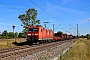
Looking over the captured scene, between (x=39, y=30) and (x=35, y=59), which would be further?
(x=39, y=30)

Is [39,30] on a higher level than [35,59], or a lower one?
higher

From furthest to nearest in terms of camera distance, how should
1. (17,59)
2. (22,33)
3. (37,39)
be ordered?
1. (22,33)
2. (37,39)
3. (17,59)

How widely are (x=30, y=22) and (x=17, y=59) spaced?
6830cm

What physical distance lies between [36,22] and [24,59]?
2662 inches

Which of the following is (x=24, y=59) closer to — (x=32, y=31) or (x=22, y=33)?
(x=32, y=31)

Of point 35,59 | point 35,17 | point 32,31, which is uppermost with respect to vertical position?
point 35,17

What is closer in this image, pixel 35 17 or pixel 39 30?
pixel 39 30

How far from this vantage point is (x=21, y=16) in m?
83.1

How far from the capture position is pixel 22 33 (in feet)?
267

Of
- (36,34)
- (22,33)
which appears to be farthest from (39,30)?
(22,33)

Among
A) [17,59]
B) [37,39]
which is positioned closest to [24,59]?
[17,59]

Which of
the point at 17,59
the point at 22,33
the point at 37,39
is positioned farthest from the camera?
the point at 22,33

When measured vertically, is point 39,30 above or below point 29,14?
below

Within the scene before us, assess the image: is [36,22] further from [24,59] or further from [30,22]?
[24,59]
